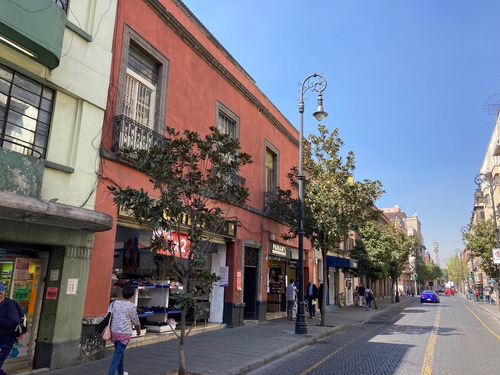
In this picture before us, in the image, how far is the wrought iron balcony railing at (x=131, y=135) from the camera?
884 centimetres

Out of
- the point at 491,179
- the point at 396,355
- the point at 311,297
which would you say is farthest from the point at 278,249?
the point at 491,179

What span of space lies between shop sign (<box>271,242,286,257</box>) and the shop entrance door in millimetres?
10798

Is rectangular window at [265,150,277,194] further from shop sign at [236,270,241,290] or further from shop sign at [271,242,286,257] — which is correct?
shop sign at [236,270,241,290]

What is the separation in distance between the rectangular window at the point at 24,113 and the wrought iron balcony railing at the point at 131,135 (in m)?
1.52

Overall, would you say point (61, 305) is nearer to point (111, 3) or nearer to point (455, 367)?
point (111, 3)

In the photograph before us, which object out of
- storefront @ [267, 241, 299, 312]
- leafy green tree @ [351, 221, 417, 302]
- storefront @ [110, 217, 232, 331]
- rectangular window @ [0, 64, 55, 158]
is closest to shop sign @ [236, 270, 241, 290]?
storefront @ [110, 217, 232, 331]

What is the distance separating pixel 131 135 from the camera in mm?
9211

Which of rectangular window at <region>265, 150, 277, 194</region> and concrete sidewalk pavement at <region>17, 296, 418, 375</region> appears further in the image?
rectangular window at <region>265, 150, 277, 194</region>

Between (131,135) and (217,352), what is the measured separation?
5.76 meters

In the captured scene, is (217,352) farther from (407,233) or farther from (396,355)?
(407,233)

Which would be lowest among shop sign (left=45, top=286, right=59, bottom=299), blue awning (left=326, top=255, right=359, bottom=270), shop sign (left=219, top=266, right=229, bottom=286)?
shop sign (left=45, top=286, right=59, bottom=299)

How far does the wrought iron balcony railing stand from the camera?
8.84m

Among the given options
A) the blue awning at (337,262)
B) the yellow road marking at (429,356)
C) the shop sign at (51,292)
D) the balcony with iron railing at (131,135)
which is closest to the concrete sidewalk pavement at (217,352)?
the shop sign at (51,292)

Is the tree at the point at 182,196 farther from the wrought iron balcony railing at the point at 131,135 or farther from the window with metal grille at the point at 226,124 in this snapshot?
the window with metal grille at the point at 226,124
